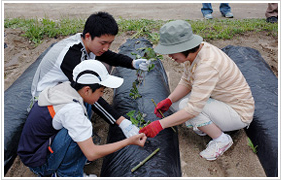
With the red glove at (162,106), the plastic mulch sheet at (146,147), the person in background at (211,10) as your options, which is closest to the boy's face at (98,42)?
the plastic mulch sheet at (146,147)

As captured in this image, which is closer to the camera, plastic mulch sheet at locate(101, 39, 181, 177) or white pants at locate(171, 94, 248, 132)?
plastic mulch sheet at locate(101, 39, 181, 177)

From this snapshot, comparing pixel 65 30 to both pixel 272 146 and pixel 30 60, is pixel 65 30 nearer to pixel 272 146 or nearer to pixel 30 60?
pixel 30 60

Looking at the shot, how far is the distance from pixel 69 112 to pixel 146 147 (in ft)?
2.30

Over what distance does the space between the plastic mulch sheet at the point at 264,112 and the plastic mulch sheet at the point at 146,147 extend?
0.74 meters

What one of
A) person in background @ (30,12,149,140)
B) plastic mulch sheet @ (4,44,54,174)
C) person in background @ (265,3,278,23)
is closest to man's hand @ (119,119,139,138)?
person in background @ (30,12,149,140)

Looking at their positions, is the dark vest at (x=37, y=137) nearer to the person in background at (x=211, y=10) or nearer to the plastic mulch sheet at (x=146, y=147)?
the plastic mulch sheet at (x=146, y=147)

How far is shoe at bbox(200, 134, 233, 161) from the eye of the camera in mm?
2096

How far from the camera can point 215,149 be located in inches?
83.0

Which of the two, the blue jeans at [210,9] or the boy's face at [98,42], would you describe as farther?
the blue jeans at [210,9]

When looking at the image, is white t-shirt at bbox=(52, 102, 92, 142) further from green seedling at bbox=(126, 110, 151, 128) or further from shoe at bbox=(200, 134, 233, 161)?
shoe at bbox=(200, 134, 233, 161)

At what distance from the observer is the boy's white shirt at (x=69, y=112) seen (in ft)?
5.02

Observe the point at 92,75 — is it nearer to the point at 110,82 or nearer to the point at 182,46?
the point at 110,82

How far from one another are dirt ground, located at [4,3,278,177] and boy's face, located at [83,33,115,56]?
35.9 inches

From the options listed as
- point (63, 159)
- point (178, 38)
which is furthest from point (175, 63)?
point (63, 159)
